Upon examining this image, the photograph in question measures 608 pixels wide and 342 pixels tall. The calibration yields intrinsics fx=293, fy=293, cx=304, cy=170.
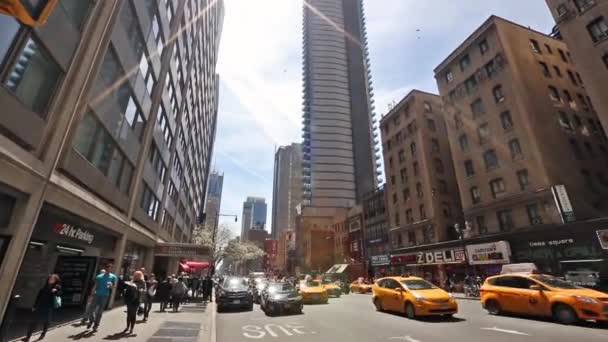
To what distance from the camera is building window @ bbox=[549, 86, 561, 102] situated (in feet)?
89.7

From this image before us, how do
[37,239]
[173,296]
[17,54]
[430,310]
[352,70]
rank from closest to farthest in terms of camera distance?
[17,54] < [37,239] < [430,310] < [173,296] < [352,70]

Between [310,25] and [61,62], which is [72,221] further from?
[310,25]

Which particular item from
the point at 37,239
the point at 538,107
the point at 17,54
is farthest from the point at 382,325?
the point at 538,107

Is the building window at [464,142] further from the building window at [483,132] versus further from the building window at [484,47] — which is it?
the building window at [484,47]

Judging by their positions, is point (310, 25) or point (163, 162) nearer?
point (163, 162)

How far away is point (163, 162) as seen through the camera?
26344mm

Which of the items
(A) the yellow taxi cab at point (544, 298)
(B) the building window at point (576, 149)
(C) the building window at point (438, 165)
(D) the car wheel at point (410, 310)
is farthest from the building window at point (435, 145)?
(D) the car wheel at point (410, 310)

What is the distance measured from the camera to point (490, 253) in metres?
26.2

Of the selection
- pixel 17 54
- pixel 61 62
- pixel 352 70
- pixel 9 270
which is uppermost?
pixel 352 70

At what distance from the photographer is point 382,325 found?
1038cm

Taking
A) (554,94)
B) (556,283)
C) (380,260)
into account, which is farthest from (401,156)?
(556,283)

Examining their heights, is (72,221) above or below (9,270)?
above

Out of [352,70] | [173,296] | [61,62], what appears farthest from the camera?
[352,70]

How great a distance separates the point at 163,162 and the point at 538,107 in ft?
111
